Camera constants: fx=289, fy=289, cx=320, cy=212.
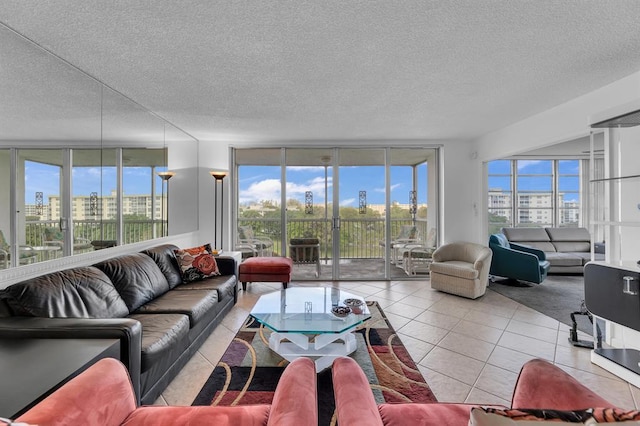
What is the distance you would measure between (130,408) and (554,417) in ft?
4.93

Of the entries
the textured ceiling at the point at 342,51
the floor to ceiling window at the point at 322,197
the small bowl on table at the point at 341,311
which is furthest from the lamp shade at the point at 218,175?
the small bowl on table at the point at 341,311

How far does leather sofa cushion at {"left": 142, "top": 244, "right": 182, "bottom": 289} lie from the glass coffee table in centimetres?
111

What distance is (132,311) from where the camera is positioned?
241 centimetres

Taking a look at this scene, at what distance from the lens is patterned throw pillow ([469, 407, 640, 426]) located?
61 cm

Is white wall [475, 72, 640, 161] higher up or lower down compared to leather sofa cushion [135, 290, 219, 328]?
higher up

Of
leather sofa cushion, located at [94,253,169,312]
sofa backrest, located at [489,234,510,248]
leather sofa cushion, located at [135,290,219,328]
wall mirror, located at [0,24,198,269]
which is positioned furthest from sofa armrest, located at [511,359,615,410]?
sofa backrest, located at [489,234,510,248]

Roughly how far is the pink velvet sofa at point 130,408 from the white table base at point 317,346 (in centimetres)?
102

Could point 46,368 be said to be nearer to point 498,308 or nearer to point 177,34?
point 177,34

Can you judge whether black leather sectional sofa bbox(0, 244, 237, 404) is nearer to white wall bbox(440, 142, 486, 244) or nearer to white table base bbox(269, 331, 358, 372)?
white table base bbox(269, 331, 358, 372)

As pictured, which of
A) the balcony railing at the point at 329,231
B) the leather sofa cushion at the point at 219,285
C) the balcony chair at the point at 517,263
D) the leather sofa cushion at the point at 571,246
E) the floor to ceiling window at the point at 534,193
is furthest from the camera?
the floor to ceiling window at the point at 534,193

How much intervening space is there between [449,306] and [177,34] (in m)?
4.05

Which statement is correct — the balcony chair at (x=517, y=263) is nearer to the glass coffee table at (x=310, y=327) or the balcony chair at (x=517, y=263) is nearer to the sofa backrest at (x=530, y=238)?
the sofa backrest at (x=530, y=238)

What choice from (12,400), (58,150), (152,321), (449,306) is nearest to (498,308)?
(449,306)

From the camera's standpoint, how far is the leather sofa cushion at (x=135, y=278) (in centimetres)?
247
